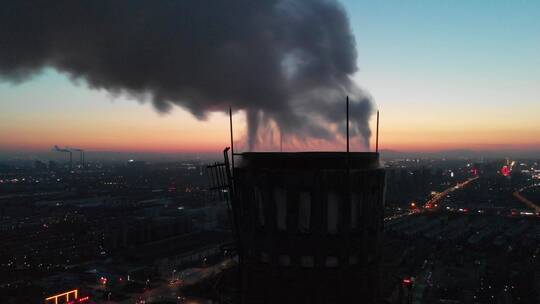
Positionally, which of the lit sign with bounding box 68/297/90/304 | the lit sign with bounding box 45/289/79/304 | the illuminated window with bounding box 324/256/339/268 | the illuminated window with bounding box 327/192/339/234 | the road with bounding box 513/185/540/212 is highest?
the illuminated window with bounding box 327/192/339/234

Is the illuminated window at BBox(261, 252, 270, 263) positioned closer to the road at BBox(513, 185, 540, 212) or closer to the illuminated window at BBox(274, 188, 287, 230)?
the illuminated window at BBox(274, 188, 287, 230)

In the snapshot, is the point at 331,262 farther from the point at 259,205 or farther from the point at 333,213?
the point at 259,205

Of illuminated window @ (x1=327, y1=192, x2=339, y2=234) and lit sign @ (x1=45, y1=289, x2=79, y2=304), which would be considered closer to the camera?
illuminated window @ (x1=327, y1=192, x2=339, y2=234)

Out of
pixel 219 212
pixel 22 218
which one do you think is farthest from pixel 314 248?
pixel 22 218

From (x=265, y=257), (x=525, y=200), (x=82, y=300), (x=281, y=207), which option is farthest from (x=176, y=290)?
(x=525, y=200)

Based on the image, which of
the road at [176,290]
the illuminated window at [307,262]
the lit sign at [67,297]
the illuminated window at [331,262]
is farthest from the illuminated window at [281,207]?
the lit sign at [67,297]

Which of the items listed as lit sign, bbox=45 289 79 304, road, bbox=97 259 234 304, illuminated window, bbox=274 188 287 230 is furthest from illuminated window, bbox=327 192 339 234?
lit sign, bbox=45 289 79 304

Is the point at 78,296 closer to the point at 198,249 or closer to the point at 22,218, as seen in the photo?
the point at 198,249
